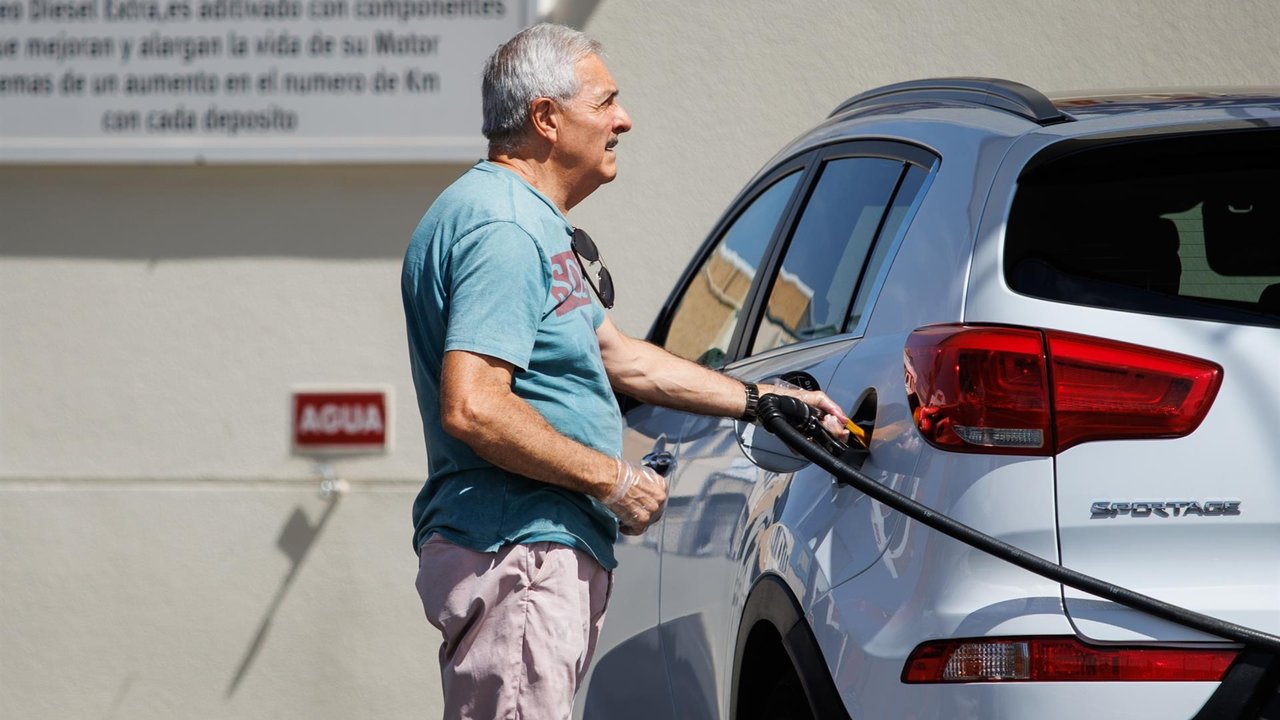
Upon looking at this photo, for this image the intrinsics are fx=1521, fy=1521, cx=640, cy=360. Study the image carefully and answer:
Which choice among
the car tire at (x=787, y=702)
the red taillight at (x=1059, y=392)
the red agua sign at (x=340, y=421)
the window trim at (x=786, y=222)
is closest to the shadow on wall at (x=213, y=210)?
the red agua sign at (x=340, y=421)

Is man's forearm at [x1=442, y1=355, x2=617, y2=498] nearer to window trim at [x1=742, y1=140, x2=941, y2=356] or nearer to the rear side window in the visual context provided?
window trim at [x1=742, y1=140, x2=941, y2=356]

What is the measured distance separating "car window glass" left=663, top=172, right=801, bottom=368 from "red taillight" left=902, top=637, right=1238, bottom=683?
1592 millimetres

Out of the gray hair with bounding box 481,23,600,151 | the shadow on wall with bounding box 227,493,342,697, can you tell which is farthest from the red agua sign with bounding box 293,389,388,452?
the gray hair with bounding box 481,23,600,151

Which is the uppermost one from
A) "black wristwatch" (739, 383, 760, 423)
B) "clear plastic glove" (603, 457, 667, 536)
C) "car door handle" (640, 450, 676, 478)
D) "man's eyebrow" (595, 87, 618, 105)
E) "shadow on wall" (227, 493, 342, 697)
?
"man's eyebrow" (595, 87, 618, 105)

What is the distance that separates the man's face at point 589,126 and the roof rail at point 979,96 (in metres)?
0.63

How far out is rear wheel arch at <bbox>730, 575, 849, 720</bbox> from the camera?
2.35 metres

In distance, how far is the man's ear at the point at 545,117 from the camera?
2.77 meters

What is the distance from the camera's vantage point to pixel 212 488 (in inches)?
230

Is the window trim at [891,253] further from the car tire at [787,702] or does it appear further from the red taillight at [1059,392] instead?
the car tire at [787,702]

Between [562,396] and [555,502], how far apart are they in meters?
0.19

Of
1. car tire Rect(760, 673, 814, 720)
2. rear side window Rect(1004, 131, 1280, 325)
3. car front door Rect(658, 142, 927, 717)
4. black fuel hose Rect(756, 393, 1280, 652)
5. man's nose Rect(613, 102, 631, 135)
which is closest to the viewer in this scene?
black fuel hose Rect(756, 393, 1280, 652)

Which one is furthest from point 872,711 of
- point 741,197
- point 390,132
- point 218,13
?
point 218,13

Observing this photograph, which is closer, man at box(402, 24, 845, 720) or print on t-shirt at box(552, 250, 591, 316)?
man at box(402, 24, 845, 720)

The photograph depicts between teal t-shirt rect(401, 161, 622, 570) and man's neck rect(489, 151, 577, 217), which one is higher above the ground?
man's neck rect(489, 151, 577, 217)
